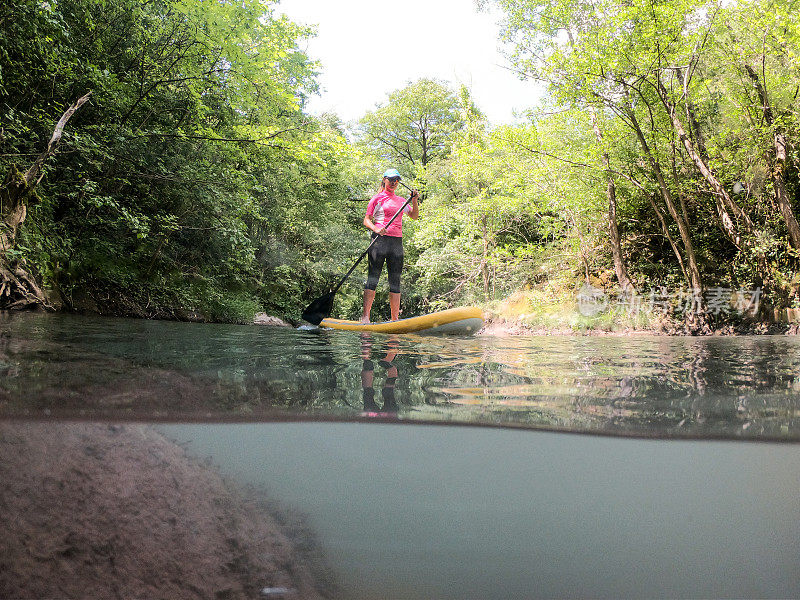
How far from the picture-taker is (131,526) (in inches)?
64.1

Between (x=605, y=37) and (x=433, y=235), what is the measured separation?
879 centimetres

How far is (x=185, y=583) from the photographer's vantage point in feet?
4.95

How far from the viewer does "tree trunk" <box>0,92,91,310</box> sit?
6219 mm

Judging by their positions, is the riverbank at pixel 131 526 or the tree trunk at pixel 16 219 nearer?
the riverbank at pixel 131 526

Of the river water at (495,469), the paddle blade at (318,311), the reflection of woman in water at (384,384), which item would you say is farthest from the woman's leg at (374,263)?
the river water at (495,469)

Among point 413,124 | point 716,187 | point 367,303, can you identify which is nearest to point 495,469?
point 367,303

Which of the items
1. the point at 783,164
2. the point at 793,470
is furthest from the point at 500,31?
the point at 793,470

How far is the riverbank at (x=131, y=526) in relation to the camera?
1443mm

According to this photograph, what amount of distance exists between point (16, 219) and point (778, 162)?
497 inches

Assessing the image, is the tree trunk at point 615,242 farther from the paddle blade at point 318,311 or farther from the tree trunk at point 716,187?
the paddle blade at point 318,311

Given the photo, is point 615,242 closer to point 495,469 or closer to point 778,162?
point 778,162

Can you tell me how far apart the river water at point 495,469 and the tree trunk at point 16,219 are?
16.4 feet

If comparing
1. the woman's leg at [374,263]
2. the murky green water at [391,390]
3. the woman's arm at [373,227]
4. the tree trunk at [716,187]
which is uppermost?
the tree trunk at [716,187]

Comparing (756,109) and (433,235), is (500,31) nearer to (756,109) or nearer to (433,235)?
(756,109)
